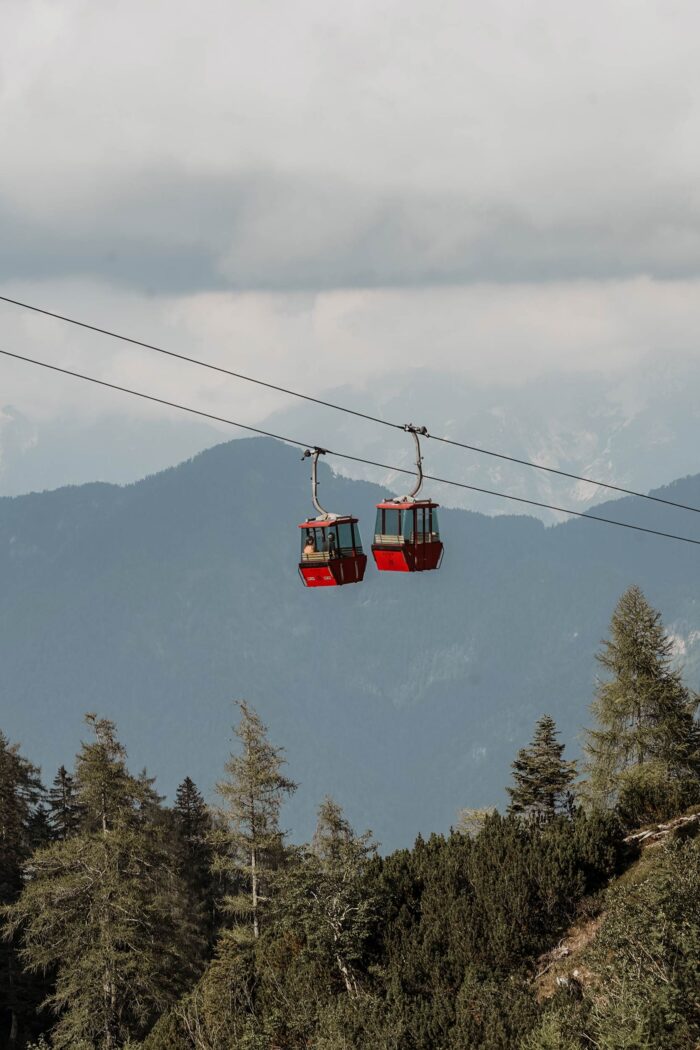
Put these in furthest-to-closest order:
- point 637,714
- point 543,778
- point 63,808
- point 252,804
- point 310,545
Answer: point 63,808 → point 543,778 → point 637,714 → point 252,804 → point 310,545

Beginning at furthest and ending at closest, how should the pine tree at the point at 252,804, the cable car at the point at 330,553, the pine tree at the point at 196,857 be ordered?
the pine tree at the point at 196,857
the pine tree at the point at 252,804
the cable car at the point at 330,553

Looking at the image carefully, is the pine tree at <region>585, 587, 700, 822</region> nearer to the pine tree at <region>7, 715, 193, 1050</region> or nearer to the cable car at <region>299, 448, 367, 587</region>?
the pine tree at <region>7, 715, 193, 1050</region>

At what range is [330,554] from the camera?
34625 mm

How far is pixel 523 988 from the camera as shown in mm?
38469

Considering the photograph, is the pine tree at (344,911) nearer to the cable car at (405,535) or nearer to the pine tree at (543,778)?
the cable car at (405,535)

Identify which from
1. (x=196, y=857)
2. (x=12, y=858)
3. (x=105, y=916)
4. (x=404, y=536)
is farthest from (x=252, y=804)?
(x=404, y=536)

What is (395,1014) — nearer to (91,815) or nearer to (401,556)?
(401,556)

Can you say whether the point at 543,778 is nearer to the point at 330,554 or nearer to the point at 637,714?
the point at 637,714

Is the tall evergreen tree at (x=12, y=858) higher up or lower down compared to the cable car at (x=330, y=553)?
lower down

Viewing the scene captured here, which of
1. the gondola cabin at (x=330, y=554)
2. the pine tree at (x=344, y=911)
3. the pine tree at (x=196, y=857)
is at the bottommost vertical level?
the pine tree at (x=344, y=911)

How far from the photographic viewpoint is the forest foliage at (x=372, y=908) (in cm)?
3456

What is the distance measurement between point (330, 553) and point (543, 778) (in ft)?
141

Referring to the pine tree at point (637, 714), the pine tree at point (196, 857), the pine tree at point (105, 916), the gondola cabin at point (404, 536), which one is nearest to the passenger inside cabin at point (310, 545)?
the gondola cabin at point (404, 536)

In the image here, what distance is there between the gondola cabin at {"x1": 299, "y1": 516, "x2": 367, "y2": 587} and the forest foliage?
1269 cm
